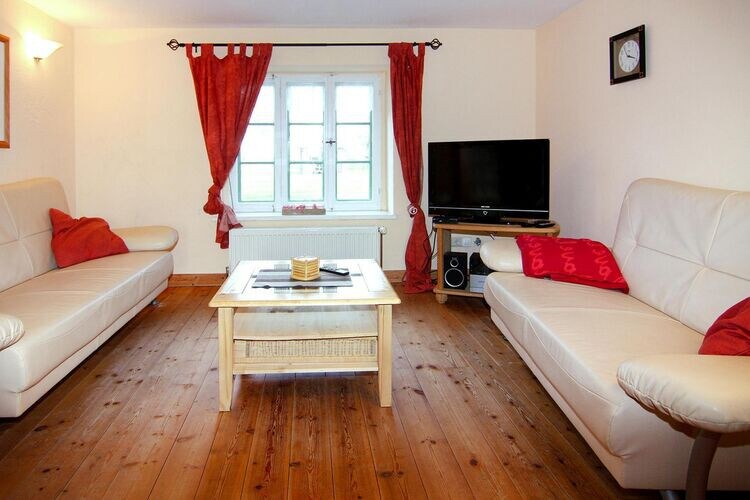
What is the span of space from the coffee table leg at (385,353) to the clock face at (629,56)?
218cm

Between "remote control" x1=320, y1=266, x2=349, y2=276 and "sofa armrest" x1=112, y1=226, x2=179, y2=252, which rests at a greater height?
"sofa armrest" x1=112, y1=226, x2=179, y2=252

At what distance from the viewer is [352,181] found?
5336mm

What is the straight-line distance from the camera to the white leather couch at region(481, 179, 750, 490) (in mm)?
1757

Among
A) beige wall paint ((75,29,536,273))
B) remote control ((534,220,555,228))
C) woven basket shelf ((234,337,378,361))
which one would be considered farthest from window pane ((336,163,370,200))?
woven basket shelf ((234,337,378,361))

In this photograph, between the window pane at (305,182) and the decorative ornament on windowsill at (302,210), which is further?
the window pane at (305,182)

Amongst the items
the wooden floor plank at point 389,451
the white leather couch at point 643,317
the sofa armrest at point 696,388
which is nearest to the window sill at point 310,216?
the white leather couch at point 643,317

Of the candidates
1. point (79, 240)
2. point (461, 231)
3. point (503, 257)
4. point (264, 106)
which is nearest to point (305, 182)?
point (264, 106)

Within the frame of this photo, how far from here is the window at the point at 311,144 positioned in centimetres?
519

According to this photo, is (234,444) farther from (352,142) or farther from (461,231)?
(352,142)

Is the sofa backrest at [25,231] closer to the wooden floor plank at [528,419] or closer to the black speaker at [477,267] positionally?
the wooden floor plank at [528,419]

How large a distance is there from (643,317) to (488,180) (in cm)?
222

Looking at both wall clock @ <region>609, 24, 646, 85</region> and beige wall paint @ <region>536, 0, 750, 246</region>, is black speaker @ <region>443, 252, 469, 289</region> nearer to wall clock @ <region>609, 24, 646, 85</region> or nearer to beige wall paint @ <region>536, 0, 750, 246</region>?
beige wall paint @ <region>536, 0, 750, 246</region>

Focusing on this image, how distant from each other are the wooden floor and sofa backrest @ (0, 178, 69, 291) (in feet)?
2.16

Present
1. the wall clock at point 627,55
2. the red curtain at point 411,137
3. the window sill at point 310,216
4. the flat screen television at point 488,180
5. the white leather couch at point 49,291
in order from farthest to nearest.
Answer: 1. the window sill at point 310,216
2. the red curtain at point 411,137
3. the flat screen television at point 488,180
4. the wall clock at point 627,55
5. the white leather couch at point 49,291
